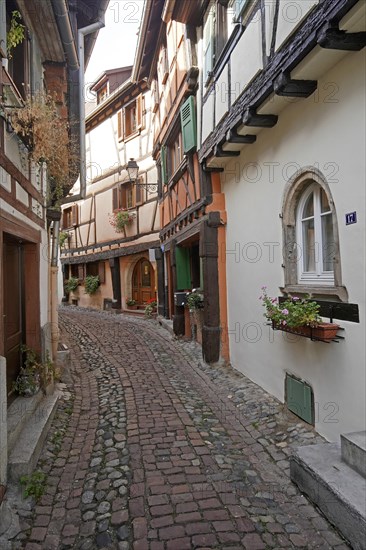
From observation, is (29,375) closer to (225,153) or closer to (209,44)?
(225,153)

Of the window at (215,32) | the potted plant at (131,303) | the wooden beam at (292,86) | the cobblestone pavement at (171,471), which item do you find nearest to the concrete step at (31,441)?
the cobblestone pavement at (171,471)

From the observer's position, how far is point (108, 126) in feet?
49.1

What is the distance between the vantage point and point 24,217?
4.02m

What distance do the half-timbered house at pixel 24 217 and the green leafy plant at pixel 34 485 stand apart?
0.23ft

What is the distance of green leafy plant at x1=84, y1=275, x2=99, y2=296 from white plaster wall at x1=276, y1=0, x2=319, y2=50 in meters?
13.4

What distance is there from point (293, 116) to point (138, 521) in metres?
3.75

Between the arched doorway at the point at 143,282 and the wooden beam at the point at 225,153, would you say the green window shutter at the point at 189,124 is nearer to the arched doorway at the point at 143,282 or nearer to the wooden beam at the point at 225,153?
the wooden beam at the point at 225,153

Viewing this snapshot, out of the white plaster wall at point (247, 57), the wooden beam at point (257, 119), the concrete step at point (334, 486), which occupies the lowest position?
the concrete step at point (334, 486)

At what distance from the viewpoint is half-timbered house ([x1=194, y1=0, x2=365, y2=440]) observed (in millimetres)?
2859

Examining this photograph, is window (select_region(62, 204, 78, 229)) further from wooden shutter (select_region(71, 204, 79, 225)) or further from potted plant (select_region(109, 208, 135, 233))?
potted plant (select_region(109, 208, 135, 233))

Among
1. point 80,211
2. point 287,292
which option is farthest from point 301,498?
point 80,211

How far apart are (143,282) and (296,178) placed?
34.7 feet

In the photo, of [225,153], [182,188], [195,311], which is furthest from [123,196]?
[225,153]

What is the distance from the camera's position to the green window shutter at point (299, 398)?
3.60 m
